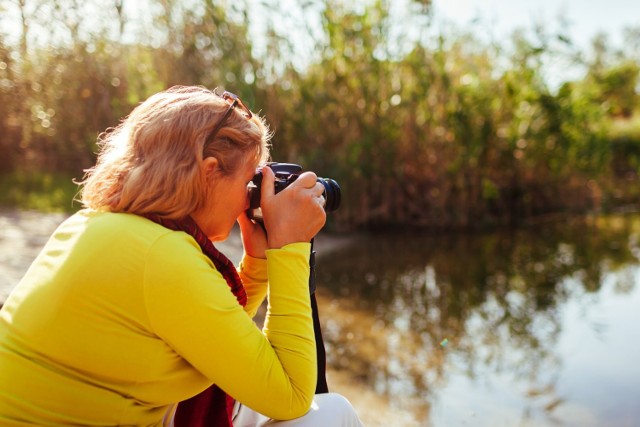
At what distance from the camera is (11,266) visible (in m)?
3.27

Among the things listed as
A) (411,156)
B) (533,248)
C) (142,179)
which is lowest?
(533,248)

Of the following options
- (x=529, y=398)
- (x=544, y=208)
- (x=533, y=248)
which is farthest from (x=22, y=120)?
(x=544, y=208)

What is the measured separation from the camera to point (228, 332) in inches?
37.3

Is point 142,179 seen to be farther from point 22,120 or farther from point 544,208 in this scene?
point 544,208

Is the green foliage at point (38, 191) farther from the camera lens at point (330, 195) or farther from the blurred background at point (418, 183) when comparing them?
the camera lens at point (330, 195)

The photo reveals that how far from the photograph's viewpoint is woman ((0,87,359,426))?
0.92 meters

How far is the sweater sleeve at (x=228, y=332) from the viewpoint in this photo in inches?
36.1

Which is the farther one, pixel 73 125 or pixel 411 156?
pixel 411 156

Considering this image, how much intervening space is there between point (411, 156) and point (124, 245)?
16.2 ft

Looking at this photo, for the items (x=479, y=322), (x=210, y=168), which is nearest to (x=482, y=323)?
(x=479, y=322)

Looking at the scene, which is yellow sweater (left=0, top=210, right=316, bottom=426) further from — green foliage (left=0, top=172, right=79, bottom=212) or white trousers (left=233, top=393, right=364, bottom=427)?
green foliage (left=0, top=172, right=79, bottom=212)

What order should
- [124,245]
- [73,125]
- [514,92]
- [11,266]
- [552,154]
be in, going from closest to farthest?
1. [124,245]
2. [11,266]
3. [73,125]
4. [514,92]
5. [552,154]

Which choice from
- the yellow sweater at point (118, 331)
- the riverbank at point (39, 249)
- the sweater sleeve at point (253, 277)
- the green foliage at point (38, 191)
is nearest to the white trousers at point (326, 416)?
the yellow sweater at point (118, 331)

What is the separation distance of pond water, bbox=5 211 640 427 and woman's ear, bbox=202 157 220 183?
1.39 metres
